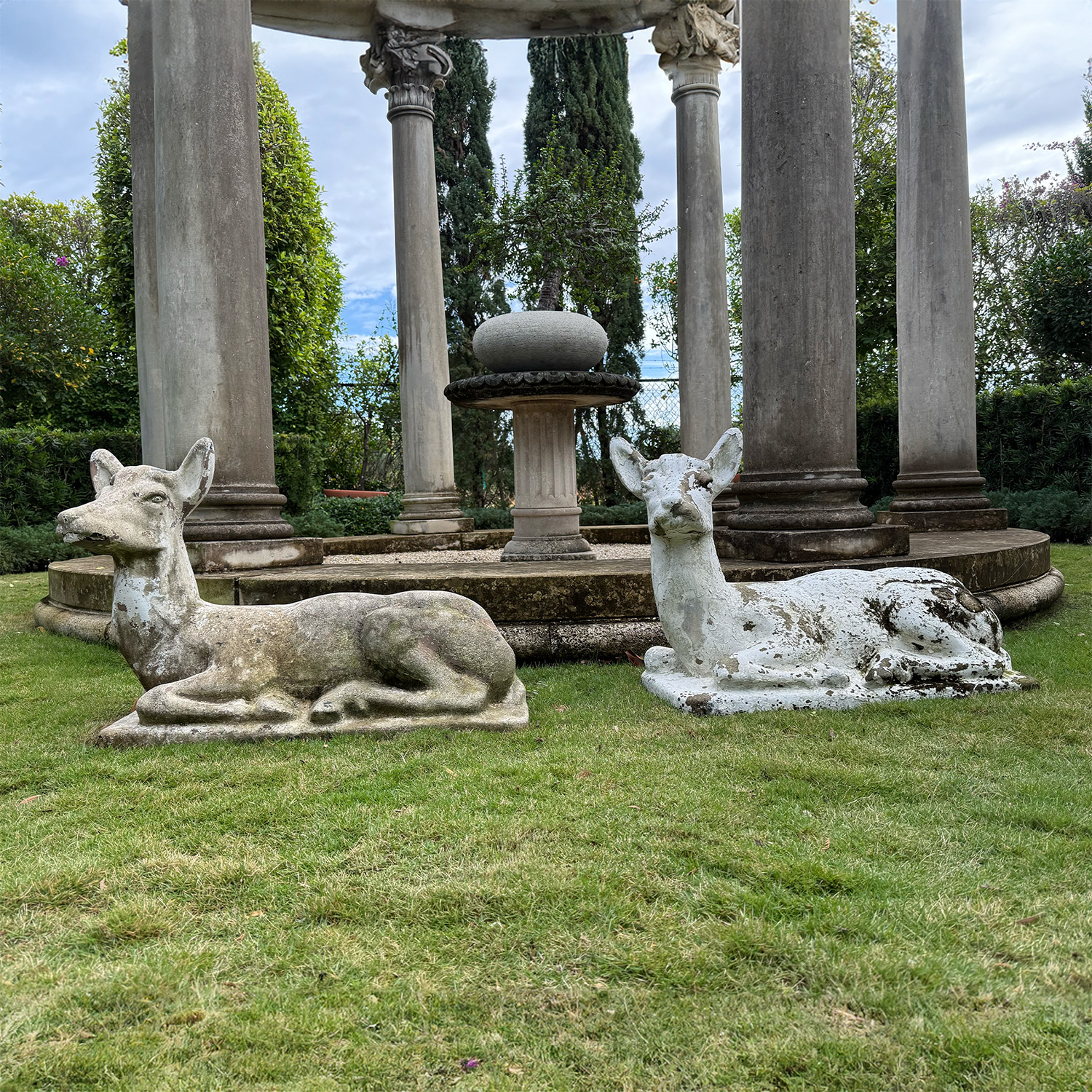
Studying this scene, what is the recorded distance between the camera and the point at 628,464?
16.6 feet

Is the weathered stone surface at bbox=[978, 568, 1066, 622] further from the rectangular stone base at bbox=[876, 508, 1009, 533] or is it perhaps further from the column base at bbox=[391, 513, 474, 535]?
the column base at bbox=[391, 513, 474, 535]

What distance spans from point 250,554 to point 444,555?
3861mm

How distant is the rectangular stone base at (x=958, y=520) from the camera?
9703 mm

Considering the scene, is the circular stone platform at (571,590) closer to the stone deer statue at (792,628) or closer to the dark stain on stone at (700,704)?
the stone deer statue at (792,628)

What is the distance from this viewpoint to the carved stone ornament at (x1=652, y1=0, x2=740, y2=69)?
12.4m

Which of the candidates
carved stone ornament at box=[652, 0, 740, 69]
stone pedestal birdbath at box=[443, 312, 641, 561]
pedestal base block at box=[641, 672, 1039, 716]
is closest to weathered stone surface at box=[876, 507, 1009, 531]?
stone pedestal birdbath at box=[443, 312, 641, 561]

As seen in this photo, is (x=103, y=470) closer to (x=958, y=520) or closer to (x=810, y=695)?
(x=810, y=695)

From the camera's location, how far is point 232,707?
419cm

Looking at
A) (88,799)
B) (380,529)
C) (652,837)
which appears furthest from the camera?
(380,529)

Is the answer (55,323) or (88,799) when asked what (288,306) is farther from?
(88,799)

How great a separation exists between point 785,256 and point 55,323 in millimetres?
17950

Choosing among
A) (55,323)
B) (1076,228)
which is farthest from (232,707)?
(1076,228)

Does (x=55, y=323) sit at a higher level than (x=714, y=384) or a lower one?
higher

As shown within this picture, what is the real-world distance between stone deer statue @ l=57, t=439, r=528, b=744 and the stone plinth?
13.5ft
